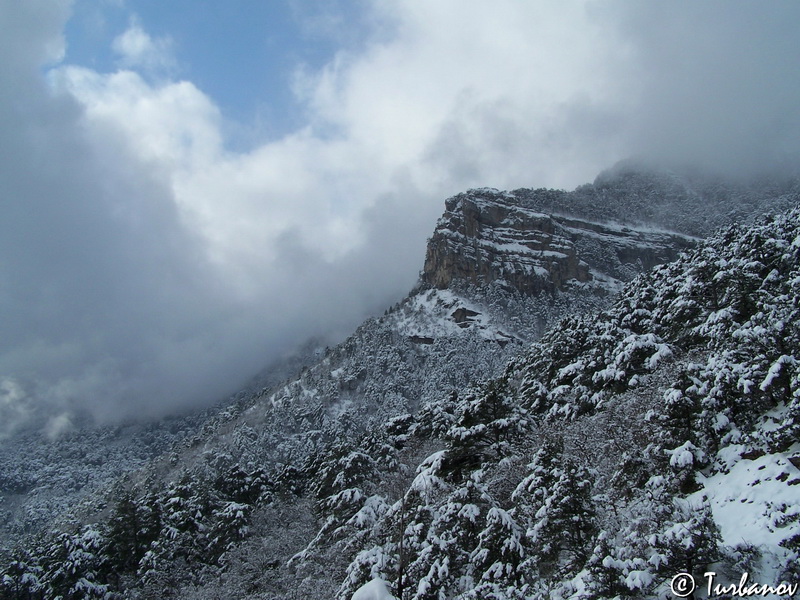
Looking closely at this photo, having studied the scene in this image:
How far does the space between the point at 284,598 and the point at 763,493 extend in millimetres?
20238

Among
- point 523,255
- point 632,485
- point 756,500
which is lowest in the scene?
point 756,500

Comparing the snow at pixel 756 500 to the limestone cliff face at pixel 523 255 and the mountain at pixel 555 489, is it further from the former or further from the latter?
the limestone cliff face at pixel 523 255

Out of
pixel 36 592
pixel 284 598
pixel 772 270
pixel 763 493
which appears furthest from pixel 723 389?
pixel 36 592

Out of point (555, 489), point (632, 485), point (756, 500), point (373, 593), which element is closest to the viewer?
point (756, 500)

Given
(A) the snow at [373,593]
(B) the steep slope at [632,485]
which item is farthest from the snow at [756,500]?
(A) the snow at [373,593]

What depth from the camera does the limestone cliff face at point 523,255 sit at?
176 metres

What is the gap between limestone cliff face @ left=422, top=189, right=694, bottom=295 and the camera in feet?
579

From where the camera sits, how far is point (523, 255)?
18512 centimetres

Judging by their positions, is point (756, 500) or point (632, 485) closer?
point (756, 500)

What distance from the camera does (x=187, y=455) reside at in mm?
105188

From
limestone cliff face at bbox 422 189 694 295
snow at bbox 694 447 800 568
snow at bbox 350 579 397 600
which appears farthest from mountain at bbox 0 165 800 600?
limestone cliff face at bbox 422 189 694 295

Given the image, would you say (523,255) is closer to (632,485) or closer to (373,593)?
(632,485)

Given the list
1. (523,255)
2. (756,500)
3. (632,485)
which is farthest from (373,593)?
(523,255)

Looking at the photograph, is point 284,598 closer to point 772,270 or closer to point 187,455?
point 772,270
